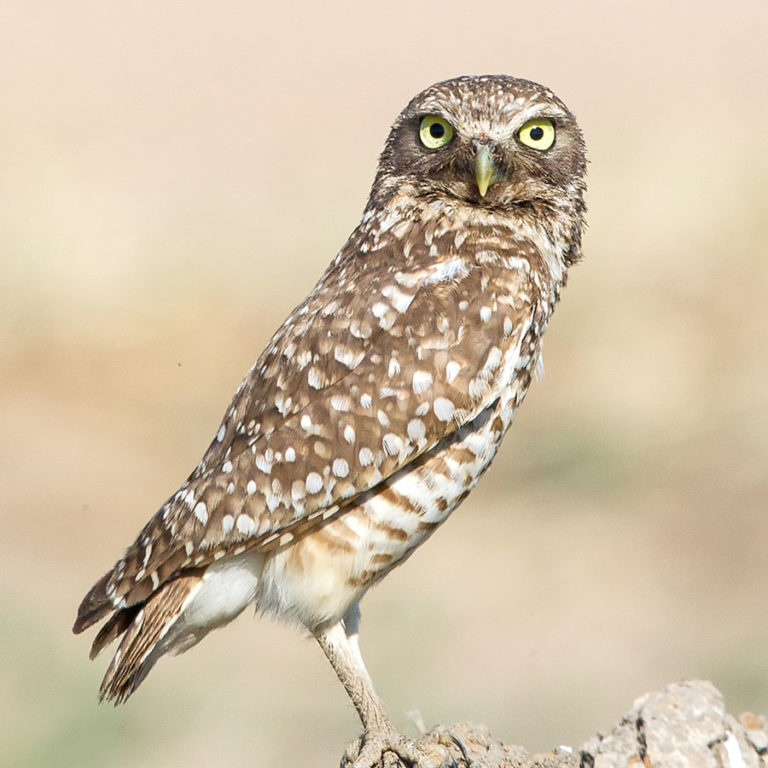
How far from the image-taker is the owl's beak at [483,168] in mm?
5199

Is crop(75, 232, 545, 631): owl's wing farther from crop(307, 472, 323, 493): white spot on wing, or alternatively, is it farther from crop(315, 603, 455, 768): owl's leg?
crop(315, 603, 455, 768): owl's leg

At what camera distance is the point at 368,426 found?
4.92 metres

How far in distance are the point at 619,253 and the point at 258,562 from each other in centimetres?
1132

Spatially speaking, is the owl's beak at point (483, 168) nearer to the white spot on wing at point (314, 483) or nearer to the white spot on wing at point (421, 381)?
the white spot on wing at point (421, 381)

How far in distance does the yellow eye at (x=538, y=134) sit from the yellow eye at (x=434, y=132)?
26cm

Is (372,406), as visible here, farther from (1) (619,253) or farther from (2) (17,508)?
(1) (619,253)

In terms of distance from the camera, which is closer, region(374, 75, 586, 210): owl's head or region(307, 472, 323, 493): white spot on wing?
region(307, 472, 323, 493): white spot on wing

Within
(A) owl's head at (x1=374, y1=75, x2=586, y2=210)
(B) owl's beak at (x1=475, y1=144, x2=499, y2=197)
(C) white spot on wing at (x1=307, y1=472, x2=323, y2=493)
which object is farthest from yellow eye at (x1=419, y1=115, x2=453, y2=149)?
(C) white spot on wing at (x1=307, y1=472, x2=323, y2=493)

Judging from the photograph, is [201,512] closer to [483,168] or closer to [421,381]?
[421,381]

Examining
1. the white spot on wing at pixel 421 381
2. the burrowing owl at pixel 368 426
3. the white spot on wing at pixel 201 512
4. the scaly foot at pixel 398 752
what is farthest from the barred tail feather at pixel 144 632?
the white spot on wing at pixel 421 381

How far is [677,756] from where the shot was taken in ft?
14.8

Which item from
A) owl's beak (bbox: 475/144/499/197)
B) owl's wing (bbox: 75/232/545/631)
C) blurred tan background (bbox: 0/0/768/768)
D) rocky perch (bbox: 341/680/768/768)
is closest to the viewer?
rocky perch (bbox: 341/680/768/768)

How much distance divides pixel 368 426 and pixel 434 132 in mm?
1202

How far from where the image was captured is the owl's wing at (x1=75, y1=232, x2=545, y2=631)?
16.1 ft
